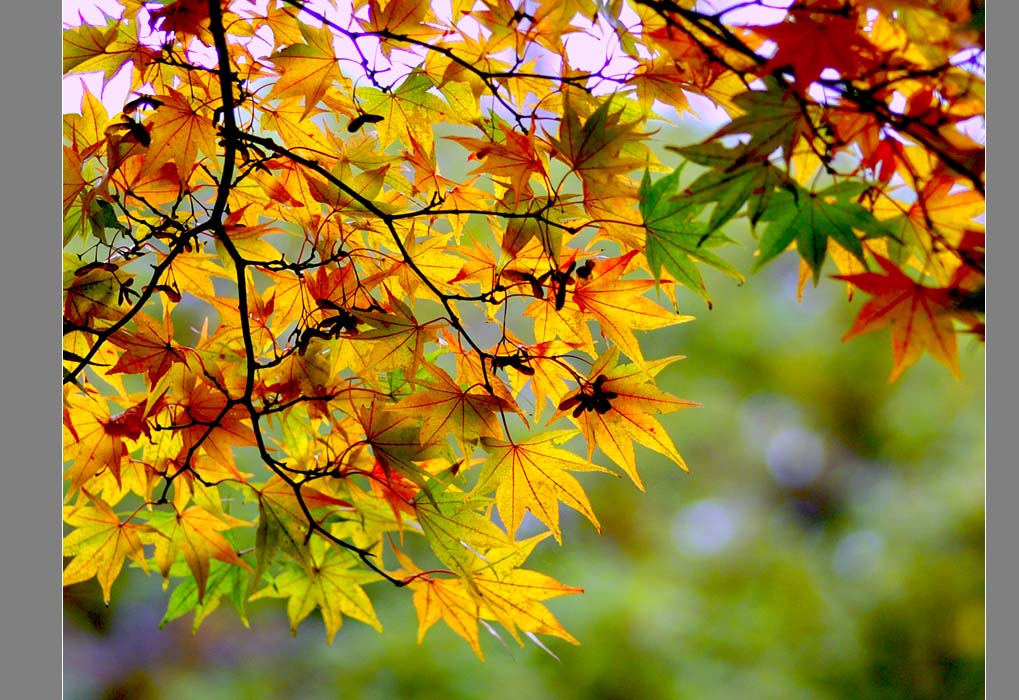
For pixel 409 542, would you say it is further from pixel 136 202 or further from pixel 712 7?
pixel 712 7

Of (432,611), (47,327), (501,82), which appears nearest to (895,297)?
(501,82)

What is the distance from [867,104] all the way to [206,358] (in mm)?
505

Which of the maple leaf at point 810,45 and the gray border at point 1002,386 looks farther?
the gray border at point 1002,386

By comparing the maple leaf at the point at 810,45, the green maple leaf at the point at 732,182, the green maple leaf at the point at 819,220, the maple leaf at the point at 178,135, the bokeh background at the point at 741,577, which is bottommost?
the bokeh background at the point at 741,577

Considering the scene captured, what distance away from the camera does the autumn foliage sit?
49cm

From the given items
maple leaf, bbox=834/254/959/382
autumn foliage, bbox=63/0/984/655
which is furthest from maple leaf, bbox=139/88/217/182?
maple leaf, bbox=834/254/959/382

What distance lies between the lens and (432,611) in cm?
76

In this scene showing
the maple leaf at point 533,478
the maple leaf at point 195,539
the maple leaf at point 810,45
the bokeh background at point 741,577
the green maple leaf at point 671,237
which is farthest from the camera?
the bokeh background at point 741,577

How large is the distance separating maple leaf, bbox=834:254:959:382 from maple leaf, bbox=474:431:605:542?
251mm

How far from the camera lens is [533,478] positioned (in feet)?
2.11

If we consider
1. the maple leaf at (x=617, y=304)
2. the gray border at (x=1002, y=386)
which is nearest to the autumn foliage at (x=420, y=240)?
the maple leaf at (x=617, y=304)

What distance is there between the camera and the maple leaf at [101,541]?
0.73m

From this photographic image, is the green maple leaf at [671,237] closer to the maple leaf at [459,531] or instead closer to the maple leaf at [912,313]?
the maple leaf at [912,313]

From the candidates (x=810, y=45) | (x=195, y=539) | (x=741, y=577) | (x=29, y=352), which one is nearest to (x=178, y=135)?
(x=29, y=352)
